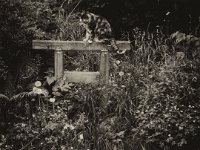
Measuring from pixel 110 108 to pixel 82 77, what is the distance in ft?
2.69

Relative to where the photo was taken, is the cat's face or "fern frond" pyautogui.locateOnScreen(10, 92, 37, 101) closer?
"fern frond" pyautogui.locateOnScreen(10, 92, 37, 101)

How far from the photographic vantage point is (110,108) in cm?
788

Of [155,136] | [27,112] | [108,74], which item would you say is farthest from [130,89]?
[27,112]

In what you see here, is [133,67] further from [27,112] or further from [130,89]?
[27,112]

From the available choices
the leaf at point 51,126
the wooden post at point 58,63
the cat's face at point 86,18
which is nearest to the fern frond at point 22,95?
the leaf at point 51,126

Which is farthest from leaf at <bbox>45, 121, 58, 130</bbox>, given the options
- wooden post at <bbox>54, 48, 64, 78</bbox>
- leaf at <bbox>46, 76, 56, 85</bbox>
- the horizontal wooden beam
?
the horizontal wooden beam

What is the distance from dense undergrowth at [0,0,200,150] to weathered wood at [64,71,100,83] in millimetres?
115

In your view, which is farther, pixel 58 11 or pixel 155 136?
pixel 58 11

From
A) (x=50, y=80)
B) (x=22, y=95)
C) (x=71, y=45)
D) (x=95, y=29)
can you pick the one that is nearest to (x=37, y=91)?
(x=22, y=95)

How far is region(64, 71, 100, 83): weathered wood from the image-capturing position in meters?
8.27

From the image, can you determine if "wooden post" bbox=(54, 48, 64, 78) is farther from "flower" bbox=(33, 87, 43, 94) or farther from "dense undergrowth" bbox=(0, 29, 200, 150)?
"flower" bbox=(33, 87, 43, 94)

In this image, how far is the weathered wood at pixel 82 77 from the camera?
8273 mm

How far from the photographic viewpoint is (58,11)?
11.3 metres

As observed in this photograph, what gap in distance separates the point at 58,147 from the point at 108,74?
1.70 meters
